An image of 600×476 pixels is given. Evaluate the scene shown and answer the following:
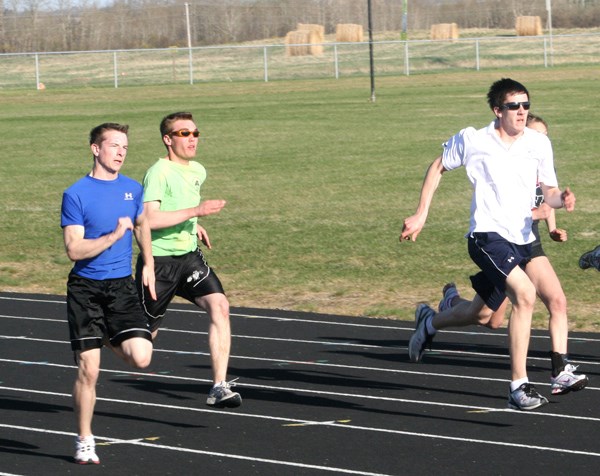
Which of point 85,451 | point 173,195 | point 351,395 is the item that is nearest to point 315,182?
point 351,395

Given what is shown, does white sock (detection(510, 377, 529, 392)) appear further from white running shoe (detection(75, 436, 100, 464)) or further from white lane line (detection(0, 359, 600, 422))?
white running shoe (detection(75, 436, 100, 464))

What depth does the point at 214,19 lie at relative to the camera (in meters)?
92.5

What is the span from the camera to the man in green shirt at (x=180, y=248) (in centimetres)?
908

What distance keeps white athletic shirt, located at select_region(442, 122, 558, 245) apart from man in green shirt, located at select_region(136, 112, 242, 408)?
1.68m

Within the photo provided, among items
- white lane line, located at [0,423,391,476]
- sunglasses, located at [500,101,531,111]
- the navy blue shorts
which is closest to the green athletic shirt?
white lane line, located at [0,423,391,476]

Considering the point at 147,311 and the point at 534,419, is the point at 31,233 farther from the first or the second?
the point at 534,419

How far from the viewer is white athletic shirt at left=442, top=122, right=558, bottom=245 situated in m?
8.84

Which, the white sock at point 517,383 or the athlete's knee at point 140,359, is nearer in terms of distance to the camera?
the athlete's knee at point 140,359

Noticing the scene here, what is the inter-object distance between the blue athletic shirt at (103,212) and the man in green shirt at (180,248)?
1.02m

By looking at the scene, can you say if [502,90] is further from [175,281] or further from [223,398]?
[223,398]

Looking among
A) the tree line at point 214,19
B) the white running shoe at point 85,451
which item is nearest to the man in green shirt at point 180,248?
the white running shoe at point 85,451

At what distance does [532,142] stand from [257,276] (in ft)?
22.9

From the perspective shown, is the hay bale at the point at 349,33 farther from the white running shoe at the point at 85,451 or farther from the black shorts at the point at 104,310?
the white running shoe at the point at 85,451

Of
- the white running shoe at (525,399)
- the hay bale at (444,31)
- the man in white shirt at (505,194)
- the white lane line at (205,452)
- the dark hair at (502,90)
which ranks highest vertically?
the hay bale at (444,31)
